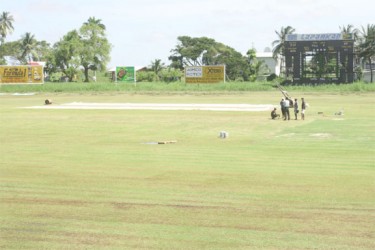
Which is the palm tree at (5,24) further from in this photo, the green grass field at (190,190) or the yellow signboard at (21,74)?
the green grass field at (190,190)

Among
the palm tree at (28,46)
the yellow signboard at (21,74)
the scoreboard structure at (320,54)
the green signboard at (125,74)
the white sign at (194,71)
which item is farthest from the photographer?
the palm tree at (28,46)

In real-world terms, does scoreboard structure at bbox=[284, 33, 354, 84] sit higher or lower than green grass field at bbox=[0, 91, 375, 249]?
higher

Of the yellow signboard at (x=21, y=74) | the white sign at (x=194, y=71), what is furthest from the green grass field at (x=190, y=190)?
the yellow signboard at (x=21, y=74)

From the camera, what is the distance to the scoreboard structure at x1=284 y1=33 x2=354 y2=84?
8538 centimetres

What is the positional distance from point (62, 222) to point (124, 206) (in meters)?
1.73

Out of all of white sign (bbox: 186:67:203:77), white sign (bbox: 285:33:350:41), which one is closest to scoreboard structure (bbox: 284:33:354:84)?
white sign (bbox: 285:33:350:41)

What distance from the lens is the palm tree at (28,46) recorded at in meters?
137

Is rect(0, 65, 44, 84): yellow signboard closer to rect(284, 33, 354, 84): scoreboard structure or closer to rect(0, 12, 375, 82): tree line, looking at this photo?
rect(0, 12, 375, 82): tree line

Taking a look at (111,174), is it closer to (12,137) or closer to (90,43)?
(12,137)

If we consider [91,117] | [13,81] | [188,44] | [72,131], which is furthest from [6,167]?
[188,44]

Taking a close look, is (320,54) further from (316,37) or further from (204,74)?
(204,74)

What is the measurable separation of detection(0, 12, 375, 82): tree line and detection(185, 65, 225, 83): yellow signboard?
52.1 ft

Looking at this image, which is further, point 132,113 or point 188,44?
point 188,44

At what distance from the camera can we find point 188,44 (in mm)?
138250
